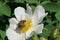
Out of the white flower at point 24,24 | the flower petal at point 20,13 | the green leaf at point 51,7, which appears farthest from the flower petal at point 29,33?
the green leaf at point 51,7

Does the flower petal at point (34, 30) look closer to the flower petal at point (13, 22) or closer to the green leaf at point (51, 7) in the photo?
the flower petal at point (13, 22)

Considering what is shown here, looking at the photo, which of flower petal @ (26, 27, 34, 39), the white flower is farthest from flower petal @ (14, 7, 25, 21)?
flower petal @ (26, 27, 34, 39)

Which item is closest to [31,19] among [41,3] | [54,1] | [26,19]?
[26,19]

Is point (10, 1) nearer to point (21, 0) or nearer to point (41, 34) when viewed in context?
point (21, 0)

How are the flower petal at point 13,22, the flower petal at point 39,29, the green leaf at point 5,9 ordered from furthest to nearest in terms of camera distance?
the green leaf at point 5,9 → the flower petal at point 13,22 → the flower petal at point 39,29

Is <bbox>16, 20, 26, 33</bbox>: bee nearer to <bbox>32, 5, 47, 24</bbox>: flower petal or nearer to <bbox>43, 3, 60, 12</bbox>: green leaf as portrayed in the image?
<bbox>32, 5, 47, 24</bbox>: flower petal

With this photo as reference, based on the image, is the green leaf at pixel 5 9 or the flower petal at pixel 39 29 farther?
the green leaf at pixel 5 9

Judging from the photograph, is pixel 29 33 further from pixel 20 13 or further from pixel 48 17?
pixel 48 17
